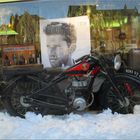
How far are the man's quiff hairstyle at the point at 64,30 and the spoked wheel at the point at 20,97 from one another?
3.53 ft

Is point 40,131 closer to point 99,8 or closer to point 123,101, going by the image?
point 123,101

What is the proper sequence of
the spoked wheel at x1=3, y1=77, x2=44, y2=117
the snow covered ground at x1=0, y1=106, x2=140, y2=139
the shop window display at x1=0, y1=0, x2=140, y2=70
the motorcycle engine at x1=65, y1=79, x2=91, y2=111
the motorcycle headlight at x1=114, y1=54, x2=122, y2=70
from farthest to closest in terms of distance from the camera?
the shop window display at x1=0, y1=0, x2=140, y2=70
the spoked wheel at x1=3, y1=77, x2=44, y2=117
the motorcycle engine at x1=65, y1=79, x2=91, y2=111
the motorcycle headlight at x1=114, y1=54, x2=122, y2=70
the snow covered ground at x1=0, y1=106, x2=140, y2=139

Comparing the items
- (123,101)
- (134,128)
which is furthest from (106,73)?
(134,128)

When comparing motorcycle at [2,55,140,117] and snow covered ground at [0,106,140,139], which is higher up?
motorcycle at [2,55,140,117]

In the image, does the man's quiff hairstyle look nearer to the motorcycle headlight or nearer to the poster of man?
the poster of man

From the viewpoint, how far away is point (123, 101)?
231 inches

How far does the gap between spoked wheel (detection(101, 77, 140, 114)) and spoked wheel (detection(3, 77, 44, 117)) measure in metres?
1.09

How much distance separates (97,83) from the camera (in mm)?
6059

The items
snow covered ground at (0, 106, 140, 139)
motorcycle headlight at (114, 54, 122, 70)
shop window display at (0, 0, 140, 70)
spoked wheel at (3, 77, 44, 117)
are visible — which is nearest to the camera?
snow covered ground at (0, 106, 140, 139)

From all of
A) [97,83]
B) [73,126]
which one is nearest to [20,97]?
[73,126]

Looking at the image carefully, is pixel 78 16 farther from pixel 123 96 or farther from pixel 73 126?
pixel 73 126

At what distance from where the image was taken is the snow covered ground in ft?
17.2

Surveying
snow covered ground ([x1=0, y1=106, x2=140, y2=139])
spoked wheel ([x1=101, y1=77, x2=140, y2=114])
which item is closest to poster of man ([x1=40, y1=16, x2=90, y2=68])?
spoked wheel ([x1=101, y1=77, x2=140, y2=114])

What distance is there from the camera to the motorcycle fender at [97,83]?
236 inches
